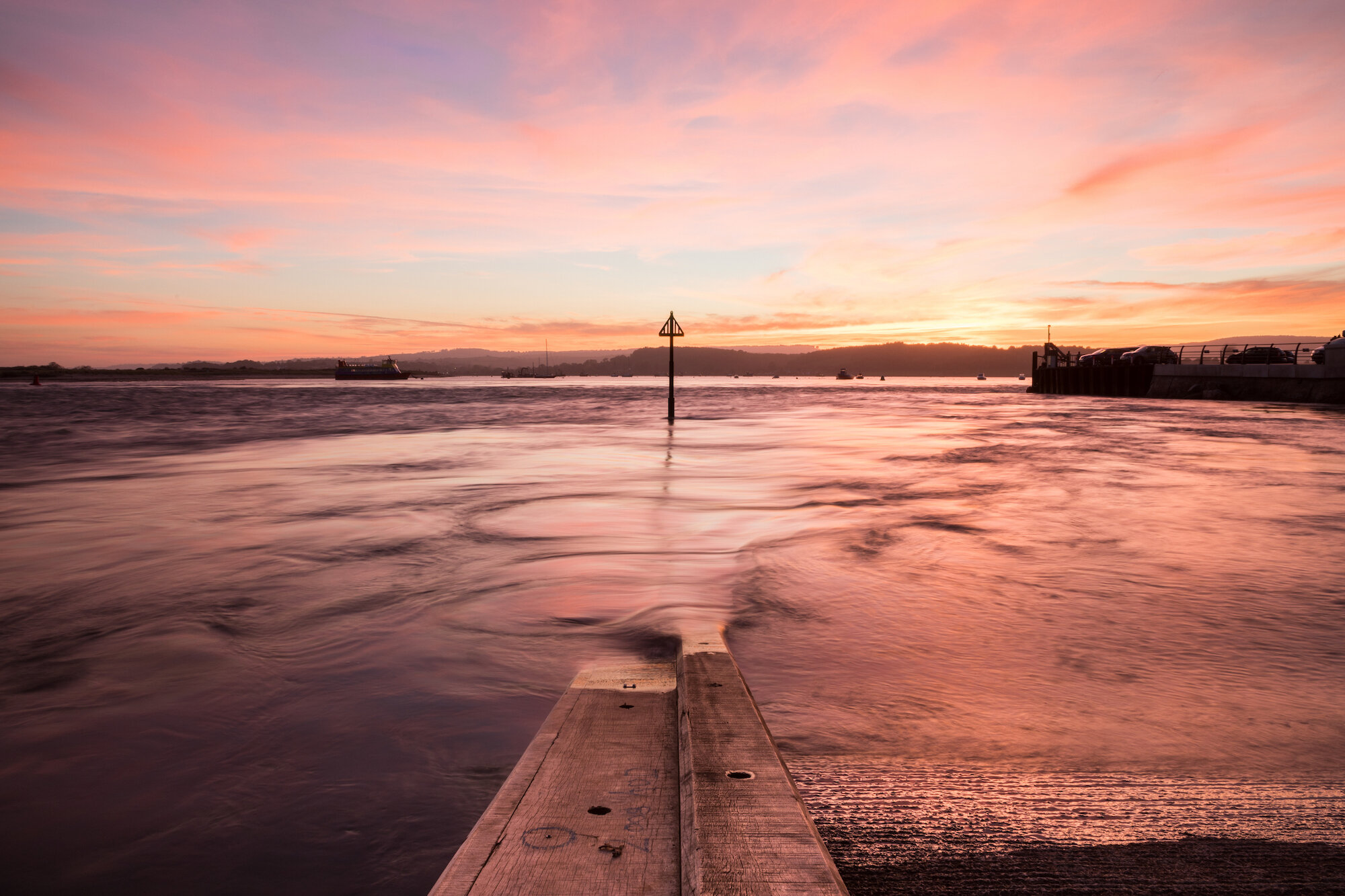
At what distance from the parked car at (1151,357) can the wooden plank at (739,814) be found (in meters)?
73.2

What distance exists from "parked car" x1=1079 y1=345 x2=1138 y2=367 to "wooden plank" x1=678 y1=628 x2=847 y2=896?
77409 mm

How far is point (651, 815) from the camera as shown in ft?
7.23

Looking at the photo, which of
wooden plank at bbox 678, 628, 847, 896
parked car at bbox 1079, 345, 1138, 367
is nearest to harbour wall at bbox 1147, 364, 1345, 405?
parked car at bbox 1079, 345, 1138, 367

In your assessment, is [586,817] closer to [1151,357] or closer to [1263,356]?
[1263,356]

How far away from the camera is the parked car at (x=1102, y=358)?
70.4m

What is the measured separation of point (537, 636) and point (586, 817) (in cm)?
402

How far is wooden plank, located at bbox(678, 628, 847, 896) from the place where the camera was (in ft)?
5.75

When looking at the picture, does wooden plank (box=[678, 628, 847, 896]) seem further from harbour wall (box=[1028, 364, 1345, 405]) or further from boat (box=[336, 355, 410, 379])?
boat (box=[336, 355, 410, 379])

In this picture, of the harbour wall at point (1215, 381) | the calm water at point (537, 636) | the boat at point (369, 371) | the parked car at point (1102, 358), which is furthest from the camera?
the boat at point (369, 371)

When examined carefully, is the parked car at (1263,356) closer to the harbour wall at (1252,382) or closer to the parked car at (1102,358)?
the harbour wall at (1252,382)

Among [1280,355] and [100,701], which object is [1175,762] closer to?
[100,701]

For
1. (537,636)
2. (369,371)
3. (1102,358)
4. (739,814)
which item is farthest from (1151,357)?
(369,371)

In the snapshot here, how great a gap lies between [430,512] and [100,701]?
7.55 meters

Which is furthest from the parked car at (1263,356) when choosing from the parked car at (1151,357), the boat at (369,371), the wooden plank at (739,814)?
the boat at (369,371)
